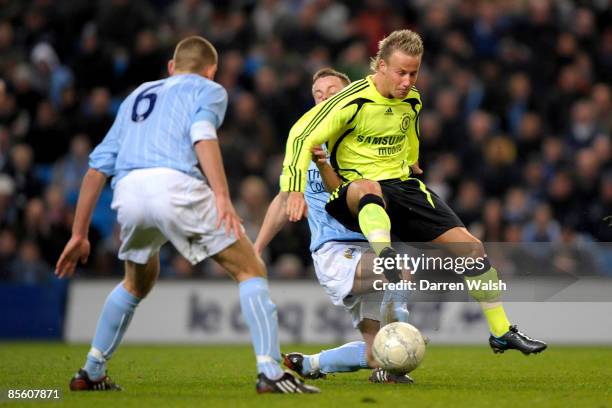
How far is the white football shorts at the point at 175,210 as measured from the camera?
6.33 metres

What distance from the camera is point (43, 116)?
14.6 m

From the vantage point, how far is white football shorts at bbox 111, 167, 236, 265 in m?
6.33

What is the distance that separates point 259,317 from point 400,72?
2.28m

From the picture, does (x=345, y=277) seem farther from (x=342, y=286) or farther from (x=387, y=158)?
(x=387, y=158)

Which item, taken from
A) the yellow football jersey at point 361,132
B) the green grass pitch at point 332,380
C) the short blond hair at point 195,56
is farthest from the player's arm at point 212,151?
the yellow football jersey at point 361,132

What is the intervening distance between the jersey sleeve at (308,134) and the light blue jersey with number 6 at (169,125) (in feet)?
3.55

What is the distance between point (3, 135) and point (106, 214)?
1.62 m

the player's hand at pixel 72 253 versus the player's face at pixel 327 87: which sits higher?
the player's face at pixel 327 87

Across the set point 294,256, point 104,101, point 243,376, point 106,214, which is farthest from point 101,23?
point 243,376

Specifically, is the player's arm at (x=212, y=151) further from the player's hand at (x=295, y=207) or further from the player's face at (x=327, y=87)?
the player's face at (x=327, y=87)

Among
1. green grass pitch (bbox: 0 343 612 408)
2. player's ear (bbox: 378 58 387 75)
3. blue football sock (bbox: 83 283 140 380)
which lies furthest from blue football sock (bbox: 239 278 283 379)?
player's ear (bbox: 378 58 387 75)

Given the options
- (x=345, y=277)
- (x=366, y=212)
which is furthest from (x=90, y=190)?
(x=345, y=277)

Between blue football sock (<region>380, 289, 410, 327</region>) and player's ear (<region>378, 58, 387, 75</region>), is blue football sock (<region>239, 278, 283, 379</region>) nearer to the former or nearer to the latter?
blue football sock (<region>380, 289, 410, 327</region>)

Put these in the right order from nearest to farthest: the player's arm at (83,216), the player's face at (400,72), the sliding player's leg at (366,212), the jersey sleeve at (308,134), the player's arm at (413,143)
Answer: the player's arm at (83,216) → the sliding player's leg at (366,212) → the jersey sleeve at (308,134) → the player's face at (400,72) → the player's arm at (413,143)
